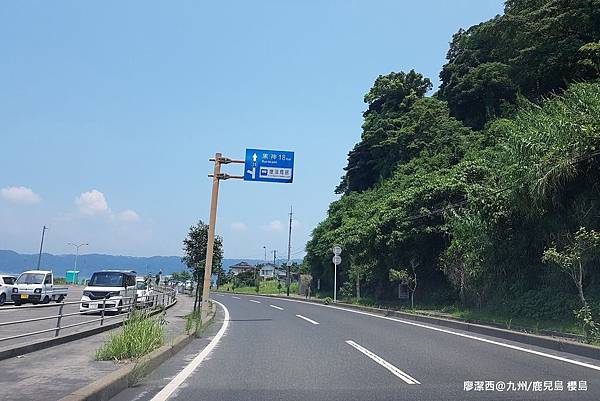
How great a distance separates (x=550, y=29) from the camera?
30.7 metres

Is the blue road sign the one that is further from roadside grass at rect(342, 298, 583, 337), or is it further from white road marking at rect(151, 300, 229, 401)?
roadside grass at rect(342, 298, 583, 337)

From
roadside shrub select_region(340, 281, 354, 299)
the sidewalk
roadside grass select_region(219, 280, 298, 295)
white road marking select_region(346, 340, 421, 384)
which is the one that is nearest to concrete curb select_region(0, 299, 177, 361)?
the sidewalk

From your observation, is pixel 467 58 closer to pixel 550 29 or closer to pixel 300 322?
pixel 550 29

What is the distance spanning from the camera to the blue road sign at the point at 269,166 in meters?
20.5

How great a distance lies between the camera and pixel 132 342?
912 centimetres

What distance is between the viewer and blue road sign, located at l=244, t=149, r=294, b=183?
67.3 feet

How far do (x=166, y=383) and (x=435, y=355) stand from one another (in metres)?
5.84

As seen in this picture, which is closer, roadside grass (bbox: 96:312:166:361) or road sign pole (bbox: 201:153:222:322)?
roadside grass (bbox: 96:312:166:361)

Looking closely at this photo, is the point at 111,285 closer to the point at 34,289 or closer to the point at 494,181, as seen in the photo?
the point at 34,289

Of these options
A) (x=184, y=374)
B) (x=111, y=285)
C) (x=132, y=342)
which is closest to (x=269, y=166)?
(x=111, y=285)

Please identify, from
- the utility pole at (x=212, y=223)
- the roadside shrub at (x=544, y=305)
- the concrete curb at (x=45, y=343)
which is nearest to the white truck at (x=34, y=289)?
the utility pole at (x=212, y=223)

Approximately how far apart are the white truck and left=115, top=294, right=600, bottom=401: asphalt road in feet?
57.0

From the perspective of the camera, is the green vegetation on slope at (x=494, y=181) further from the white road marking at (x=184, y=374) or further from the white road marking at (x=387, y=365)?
the white road marking at (x=184, y=374)

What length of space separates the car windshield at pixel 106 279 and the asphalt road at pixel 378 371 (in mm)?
11740
